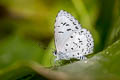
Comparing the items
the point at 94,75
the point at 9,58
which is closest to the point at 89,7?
the point at 9,58

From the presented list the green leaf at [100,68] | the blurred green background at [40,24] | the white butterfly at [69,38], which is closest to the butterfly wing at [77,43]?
the white butterfly at [69,38]

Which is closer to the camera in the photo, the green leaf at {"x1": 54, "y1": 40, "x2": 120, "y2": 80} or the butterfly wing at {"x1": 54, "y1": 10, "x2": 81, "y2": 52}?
the green leaf at {"x1": 54, "y1": 40, "x2": 120, "y2": 80}

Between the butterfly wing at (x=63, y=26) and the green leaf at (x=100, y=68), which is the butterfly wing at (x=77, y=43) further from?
the green leaf at (x=100, y=68)

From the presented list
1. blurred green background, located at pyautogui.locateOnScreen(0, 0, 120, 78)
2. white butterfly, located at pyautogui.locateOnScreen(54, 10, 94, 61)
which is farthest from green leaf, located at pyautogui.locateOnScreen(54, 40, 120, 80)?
blurred green background, located at pyautogui.locateOnScreen(0, 0, 120, 78)

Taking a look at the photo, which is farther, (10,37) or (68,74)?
(10,37)

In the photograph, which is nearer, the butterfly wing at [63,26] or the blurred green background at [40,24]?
the butterfly wing at [63,26]

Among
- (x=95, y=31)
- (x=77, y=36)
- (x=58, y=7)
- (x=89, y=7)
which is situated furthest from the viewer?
(x=58, y=7)

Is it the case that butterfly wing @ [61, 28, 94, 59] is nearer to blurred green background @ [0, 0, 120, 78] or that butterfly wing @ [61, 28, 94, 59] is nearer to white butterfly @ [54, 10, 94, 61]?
white butterfly @ [54, 10, 94, 61]

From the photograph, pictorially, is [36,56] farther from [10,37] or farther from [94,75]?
[94,75]
